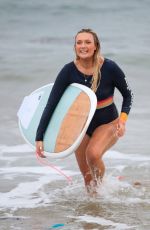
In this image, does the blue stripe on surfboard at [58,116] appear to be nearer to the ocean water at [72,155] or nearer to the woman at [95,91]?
the woman at [95,91]

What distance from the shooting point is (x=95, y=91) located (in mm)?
6078

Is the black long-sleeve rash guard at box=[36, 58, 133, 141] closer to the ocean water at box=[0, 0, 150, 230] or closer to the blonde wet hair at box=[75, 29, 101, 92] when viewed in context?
the blonde wet hair at box=[75, 29, 101, 92]

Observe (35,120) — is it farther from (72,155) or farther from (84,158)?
(72,155)

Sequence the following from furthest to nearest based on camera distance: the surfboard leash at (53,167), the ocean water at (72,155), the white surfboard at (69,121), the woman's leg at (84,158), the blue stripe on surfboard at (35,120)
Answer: the surfboard leash at (53,167) < the blue stripe on surfboard at (35,120) < the woman's leg at (84,158) < the ocean water at (72,155) < the white surfboard at (69,121)

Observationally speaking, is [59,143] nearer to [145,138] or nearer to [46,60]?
[145,138]

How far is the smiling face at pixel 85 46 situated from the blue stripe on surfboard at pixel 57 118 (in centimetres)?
31

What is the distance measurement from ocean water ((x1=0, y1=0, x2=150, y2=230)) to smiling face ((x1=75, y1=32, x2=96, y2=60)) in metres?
1.32

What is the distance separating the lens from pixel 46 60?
1580cm

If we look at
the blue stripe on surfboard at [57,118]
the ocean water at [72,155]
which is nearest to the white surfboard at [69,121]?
the blue stripe on surfboard at [57,118]

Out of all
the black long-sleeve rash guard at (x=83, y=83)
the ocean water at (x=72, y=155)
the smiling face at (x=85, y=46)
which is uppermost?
the smiling face at (x=85, y=46)

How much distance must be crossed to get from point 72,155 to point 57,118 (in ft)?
7.96

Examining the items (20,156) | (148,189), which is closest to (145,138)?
(20,156)

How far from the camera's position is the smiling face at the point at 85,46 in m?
6.05

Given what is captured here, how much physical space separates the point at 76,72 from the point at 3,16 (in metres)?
15.8
